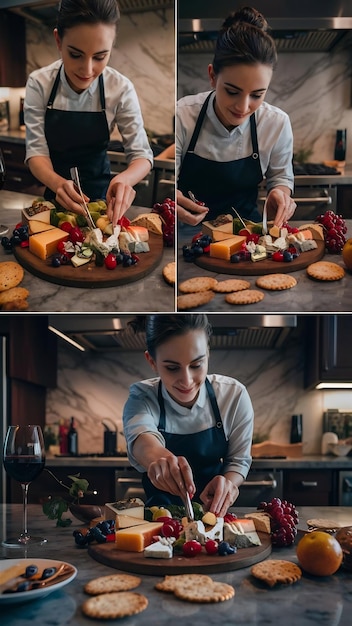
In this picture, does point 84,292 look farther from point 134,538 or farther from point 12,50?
point 134,538

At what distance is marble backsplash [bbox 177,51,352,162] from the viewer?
2.33 m

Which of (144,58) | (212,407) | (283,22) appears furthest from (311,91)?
(212,407)

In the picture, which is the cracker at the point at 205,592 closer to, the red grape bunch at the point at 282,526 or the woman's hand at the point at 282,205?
the red grape bunch at the point at 282,526

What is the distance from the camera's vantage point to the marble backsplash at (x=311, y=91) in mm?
2332

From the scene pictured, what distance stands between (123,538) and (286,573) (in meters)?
0.39

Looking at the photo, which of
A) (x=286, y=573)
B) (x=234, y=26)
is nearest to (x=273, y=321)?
(x=234, y=26)

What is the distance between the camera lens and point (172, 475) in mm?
2102

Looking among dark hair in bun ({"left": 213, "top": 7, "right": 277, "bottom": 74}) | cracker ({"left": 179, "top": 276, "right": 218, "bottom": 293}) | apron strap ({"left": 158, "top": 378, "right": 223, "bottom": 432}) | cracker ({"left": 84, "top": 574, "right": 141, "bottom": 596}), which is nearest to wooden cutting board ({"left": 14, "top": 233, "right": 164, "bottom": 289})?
cracker ({"left": 179, "top": 276, "right": 218, "bottom": 293})

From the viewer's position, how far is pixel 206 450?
8.11 feet

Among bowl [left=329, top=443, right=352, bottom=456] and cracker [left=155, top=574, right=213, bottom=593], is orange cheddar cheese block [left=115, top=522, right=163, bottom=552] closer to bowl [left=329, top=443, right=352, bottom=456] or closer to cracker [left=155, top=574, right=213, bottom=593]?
cracker [left=155, top=574, right=213, bottom=593]

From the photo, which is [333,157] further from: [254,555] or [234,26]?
[254,555]

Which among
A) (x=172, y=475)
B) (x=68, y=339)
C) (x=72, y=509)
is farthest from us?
(x=68, y=339)

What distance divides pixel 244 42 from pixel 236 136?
0.28m

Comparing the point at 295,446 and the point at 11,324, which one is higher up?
the point at 11,324
